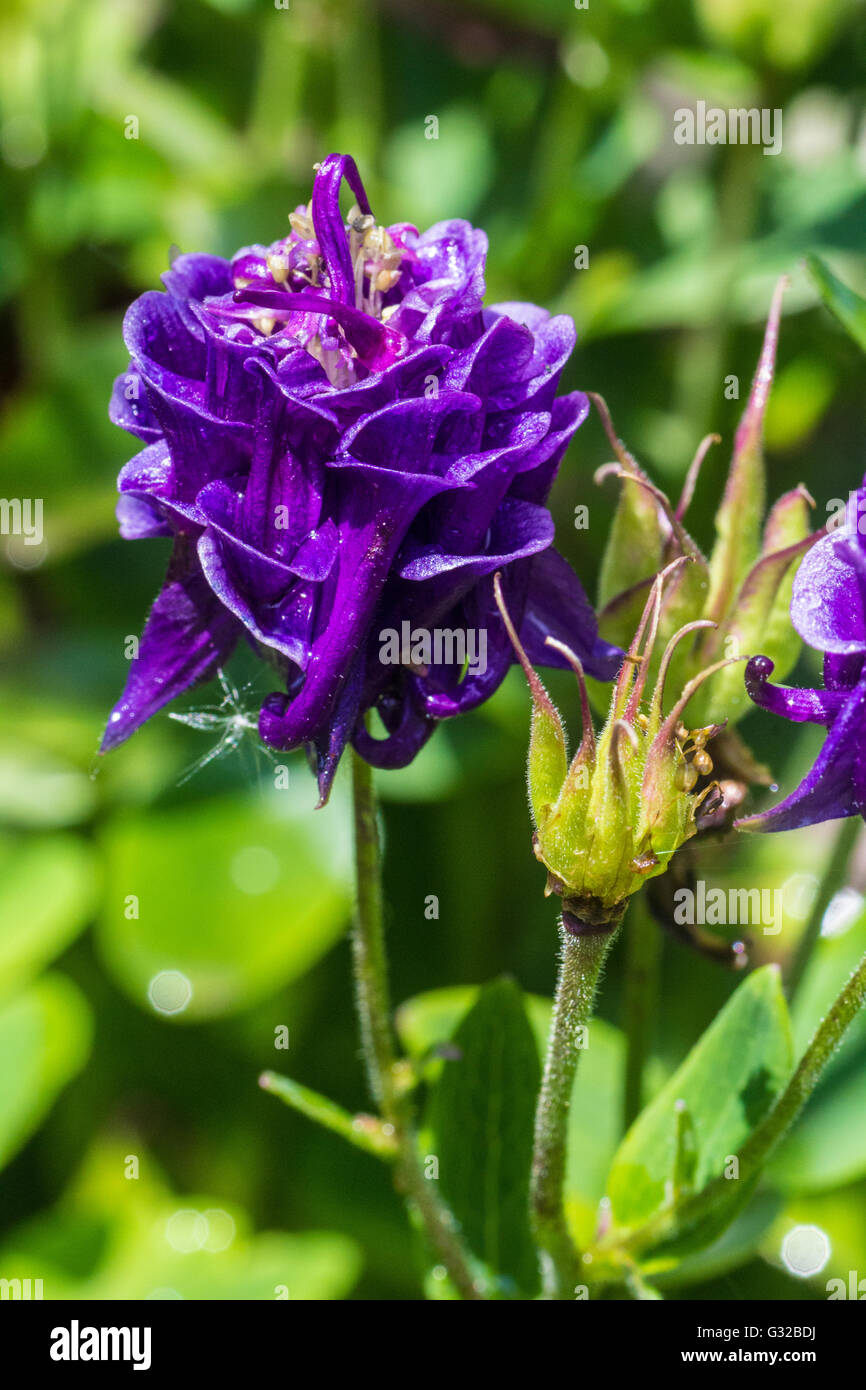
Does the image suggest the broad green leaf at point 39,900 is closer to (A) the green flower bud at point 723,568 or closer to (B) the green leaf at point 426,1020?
(B) the green leaf at point 426,1020

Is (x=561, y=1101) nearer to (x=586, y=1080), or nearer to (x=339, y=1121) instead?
(x=339, y=1121)

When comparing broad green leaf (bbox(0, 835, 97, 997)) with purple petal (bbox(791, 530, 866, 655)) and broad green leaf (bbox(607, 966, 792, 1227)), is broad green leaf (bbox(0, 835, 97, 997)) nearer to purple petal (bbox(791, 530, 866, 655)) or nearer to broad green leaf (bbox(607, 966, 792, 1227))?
broad green leaf (bbox(607, 966, 792, 1227))

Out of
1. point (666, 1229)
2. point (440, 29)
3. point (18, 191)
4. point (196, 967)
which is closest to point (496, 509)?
point (666, 1229)

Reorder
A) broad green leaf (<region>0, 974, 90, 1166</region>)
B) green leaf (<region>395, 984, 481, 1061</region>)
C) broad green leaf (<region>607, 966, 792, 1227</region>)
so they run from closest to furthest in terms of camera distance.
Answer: broad green leaf (<region>607, 966, 792, 1227</region>), green leaf (<region>395, 984, 481, 1061</region>), broad green leaf (<region>0, 974, 90, 1166</region>)

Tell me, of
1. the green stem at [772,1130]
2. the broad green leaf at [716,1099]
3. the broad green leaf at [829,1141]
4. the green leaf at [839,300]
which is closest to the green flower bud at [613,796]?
the green stem at [772,1130]

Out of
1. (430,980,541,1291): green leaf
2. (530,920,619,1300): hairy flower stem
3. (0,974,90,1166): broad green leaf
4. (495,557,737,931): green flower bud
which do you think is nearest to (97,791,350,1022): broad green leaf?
(0,974,90,1166): broad green leaf

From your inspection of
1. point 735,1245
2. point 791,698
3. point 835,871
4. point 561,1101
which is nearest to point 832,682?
point 791,698
